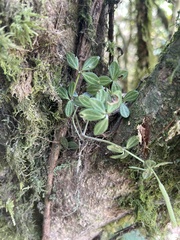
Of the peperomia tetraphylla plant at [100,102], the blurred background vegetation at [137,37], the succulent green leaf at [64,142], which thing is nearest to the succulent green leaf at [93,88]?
the peperomia tetraphylla plant at [100,102]

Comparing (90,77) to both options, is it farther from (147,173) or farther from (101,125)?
(147,173)

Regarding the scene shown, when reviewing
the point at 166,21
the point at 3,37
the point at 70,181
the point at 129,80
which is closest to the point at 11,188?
the point at 70,181

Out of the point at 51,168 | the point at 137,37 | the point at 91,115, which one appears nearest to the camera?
the point at 91,115

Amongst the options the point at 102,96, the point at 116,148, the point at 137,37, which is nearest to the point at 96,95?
the point at 102,96

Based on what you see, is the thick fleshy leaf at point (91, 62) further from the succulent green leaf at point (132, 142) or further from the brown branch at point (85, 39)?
the succulent green leaf at point (132, 142)

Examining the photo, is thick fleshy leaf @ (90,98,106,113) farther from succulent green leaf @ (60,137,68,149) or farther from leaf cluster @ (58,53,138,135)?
succulent green leaf @ (60,137,68,149)

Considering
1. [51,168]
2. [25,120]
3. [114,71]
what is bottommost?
[51,168]

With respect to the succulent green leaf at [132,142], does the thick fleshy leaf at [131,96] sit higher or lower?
higher

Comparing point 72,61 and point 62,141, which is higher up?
point 72,61
